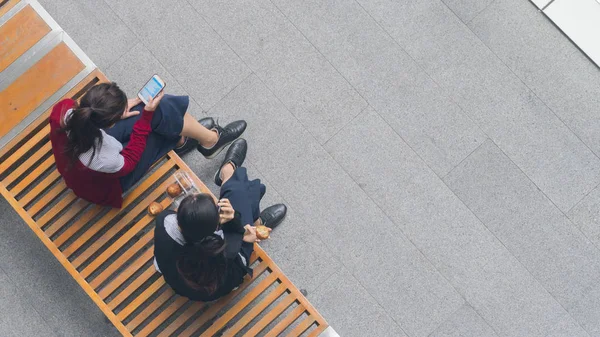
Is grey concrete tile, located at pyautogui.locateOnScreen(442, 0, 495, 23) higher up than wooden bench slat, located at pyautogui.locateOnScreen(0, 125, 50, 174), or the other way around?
wooden bench slat, located at pyautogui.locateOnScreen(0, 125, 50, 174)

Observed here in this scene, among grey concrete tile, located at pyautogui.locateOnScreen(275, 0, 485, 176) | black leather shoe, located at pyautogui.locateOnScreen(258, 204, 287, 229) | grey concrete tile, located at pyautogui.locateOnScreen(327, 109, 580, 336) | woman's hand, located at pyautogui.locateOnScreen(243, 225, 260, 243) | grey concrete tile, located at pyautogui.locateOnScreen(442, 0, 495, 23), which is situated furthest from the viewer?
grey concrete tile, located at pyautogui.locateOnScreen(442, 0, 495, 23)

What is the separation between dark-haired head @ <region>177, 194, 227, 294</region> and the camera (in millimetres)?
3049

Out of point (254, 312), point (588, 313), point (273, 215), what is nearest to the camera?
point (254, 312)

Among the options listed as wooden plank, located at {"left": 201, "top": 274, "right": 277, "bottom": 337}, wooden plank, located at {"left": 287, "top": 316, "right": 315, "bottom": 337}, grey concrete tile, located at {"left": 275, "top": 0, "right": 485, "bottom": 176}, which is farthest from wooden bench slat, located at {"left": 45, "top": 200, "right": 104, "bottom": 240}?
grey concrete tile, located at {"left": 275, "top": 0, "right": 485, "bottom": 176}

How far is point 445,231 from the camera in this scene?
4.47 meters

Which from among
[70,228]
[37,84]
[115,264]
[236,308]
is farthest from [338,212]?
[37,84]

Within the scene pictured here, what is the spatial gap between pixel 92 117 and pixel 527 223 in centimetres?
304

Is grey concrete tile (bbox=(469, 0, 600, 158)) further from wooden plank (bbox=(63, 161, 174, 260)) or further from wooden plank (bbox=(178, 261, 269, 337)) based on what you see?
wooden plank (bbox=(63, 161, 174, 260))

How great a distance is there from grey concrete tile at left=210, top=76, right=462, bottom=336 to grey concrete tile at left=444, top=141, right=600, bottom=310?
56 centimetres

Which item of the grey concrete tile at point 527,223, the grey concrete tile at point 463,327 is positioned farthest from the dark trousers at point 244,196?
the grey concrete tile at point 463,327

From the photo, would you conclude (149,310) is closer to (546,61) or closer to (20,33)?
(20,33)

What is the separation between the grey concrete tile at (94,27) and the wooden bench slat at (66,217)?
122 cm

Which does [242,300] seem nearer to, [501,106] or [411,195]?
[411,195]

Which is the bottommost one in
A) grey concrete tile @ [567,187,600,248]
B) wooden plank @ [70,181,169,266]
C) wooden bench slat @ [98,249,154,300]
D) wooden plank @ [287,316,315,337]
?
grey concrete tile @ [567,187,600,248]
